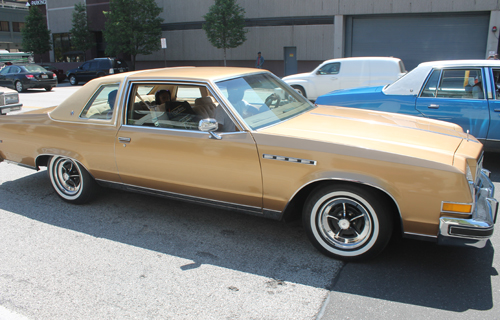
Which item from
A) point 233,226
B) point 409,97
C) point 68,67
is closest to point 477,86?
point 409,97

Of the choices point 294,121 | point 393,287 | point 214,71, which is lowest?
point 393,287

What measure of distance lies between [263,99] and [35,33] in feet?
123

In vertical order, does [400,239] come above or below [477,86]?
below

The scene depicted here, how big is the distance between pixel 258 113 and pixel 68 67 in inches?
1414

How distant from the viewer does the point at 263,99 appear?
4.13 m

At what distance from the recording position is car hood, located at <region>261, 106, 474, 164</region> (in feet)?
10.4

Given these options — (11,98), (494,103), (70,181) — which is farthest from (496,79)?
(11,98)

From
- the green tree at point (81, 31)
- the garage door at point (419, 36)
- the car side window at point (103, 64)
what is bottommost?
the car side window at point (103, 64)

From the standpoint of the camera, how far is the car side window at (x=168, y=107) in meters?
4.05

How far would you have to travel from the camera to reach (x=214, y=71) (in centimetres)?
430

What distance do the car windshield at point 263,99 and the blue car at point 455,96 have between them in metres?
2.29

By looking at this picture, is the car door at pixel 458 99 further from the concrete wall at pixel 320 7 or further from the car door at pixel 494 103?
the concrete wall at pixel 320 7

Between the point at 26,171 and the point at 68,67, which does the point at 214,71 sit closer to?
the point at 26,171

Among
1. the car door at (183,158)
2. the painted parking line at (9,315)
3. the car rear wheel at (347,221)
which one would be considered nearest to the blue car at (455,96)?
the car rear wheel at (347,221)
